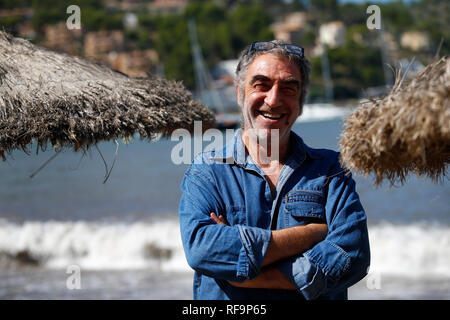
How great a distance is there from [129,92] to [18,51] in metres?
0.73

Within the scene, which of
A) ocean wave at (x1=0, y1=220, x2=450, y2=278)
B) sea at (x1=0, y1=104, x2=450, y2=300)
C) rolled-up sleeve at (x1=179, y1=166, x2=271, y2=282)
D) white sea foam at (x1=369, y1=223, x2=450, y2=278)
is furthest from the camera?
ocean wave at (x1=0, y1=220, x2=450, y2=278)

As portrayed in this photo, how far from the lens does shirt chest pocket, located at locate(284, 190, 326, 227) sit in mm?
2309

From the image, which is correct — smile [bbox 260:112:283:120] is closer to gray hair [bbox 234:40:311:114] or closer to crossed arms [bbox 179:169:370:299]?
gray hair [bbox 234:40:311:114]

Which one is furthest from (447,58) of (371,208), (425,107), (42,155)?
(42,155)

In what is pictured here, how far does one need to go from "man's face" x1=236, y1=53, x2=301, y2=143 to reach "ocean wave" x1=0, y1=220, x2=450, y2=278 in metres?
6.88

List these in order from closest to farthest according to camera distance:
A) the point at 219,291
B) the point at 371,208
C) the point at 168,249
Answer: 1. the point at 219,291
2. the point at 168,249
3. the point at 371,208

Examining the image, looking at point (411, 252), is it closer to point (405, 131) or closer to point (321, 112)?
point (405, 131)

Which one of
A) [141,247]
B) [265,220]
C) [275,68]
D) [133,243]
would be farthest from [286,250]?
[133,243]

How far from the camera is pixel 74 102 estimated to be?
2.55 meters

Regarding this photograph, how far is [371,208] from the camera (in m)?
13.3

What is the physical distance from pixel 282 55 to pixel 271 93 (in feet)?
0.57

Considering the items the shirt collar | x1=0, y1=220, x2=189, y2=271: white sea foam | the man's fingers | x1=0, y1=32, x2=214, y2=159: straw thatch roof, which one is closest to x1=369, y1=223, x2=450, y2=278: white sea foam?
x1=0, y1=220, x2=189, y2=271: white sea foam

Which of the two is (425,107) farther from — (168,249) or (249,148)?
(168,249)

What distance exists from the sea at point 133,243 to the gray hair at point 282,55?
0.86 metres
